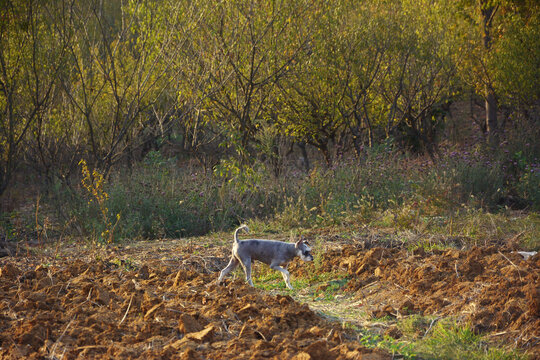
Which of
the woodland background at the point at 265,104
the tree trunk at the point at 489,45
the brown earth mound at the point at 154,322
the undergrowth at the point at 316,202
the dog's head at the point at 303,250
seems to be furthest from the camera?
the tree trunk at the point at 489,45

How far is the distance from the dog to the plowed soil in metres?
0.33

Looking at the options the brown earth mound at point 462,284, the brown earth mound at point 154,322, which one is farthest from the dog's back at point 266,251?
the brown earth mound at point 462,284

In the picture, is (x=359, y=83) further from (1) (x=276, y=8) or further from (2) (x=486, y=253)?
(2) (x=486, y=253)

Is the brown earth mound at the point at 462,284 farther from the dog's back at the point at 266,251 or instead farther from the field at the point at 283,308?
the dog's back at the point at 266,251

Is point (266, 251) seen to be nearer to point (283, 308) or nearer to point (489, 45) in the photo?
point (283, 308)

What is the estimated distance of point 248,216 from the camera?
31.7 feet

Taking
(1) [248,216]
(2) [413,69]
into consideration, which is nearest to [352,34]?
(2) [413,69]

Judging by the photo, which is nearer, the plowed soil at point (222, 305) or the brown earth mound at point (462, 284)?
the plowed soil at point (222, 305)

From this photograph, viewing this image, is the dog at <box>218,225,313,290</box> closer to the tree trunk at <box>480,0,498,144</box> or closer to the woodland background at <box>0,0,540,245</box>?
the woodland background at <box>0,0,540,245</box>

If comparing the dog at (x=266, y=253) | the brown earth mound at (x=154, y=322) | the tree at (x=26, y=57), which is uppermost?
the tree at (x=26, y=57)

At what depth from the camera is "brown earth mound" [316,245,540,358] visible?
4125 mm

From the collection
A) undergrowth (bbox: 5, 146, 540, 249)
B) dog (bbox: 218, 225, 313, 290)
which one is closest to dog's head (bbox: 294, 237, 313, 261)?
dog (bbox: 218, 225, 313, 290)

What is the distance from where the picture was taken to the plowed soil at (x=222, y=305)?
11.4 ft

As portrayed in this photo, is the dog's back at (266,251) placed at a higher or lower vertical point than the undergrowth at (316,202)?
higher
